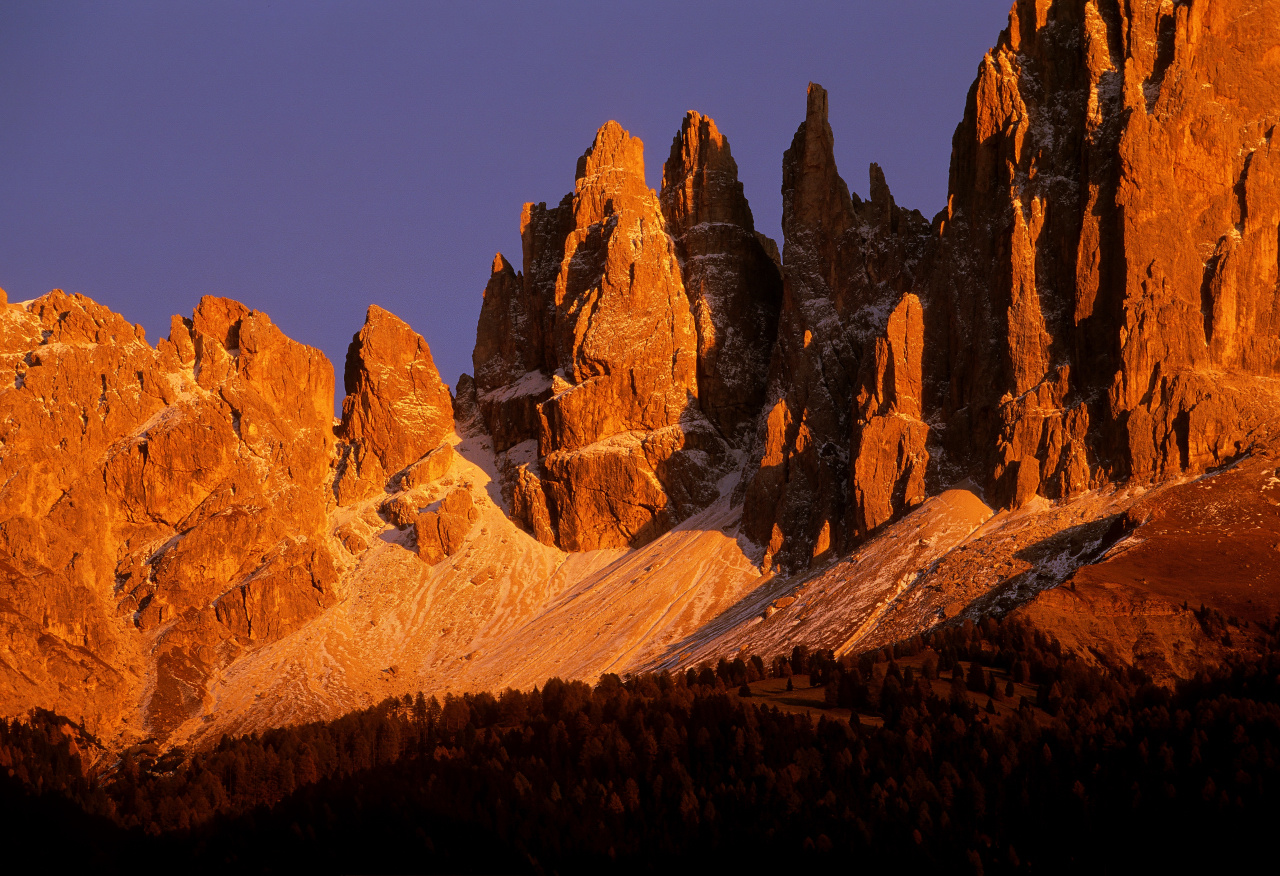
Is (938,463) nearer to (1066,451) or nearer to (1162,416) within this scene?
(1066,451)

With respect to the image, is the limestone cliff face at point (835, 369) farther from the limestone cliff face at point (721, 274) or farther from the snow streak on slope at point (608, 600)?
the limestone cliff face at point (721, 274)

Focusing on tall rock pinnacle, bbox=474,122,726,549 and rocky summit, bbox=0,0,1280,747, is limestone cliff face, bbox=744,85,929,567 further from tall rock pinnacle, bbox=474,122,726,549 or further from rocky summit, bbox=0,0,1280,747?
tall rock pinnacle, bbox=474,122,726,549

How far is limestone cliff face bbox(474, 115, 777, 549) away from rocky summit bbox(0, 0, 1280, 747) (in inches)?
17.4

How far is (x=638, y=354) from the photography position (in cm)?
15538

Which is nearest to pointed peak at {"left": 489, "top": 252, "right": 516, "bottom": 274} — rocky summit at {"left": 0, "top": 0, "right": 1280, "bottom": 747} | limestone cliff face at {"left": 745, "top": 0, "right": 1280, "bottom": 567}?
rocky summit at {"left": 0, "top": 0, "right": 1280, "bottom": 747}

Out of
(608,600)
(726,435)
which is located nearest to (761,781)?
(608,600)

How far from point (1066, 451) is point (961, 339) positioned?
1789 cm

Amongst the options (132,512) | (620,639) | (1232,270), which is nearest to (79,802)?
(620,639)

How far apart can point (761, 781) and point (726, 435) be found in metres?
80.2

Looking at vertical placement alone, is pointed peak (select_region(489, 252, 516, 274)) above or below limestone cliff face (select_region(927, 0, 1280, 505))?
above

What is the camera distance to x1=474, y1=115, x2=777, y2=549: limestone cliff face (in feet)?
502

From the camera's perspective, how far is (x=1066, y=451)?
376 feet

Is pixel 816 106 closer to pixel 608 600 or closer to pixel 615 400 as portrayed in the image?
pixel 615 400

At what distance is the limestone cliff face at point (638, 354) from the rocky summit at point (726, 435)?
442 mm
